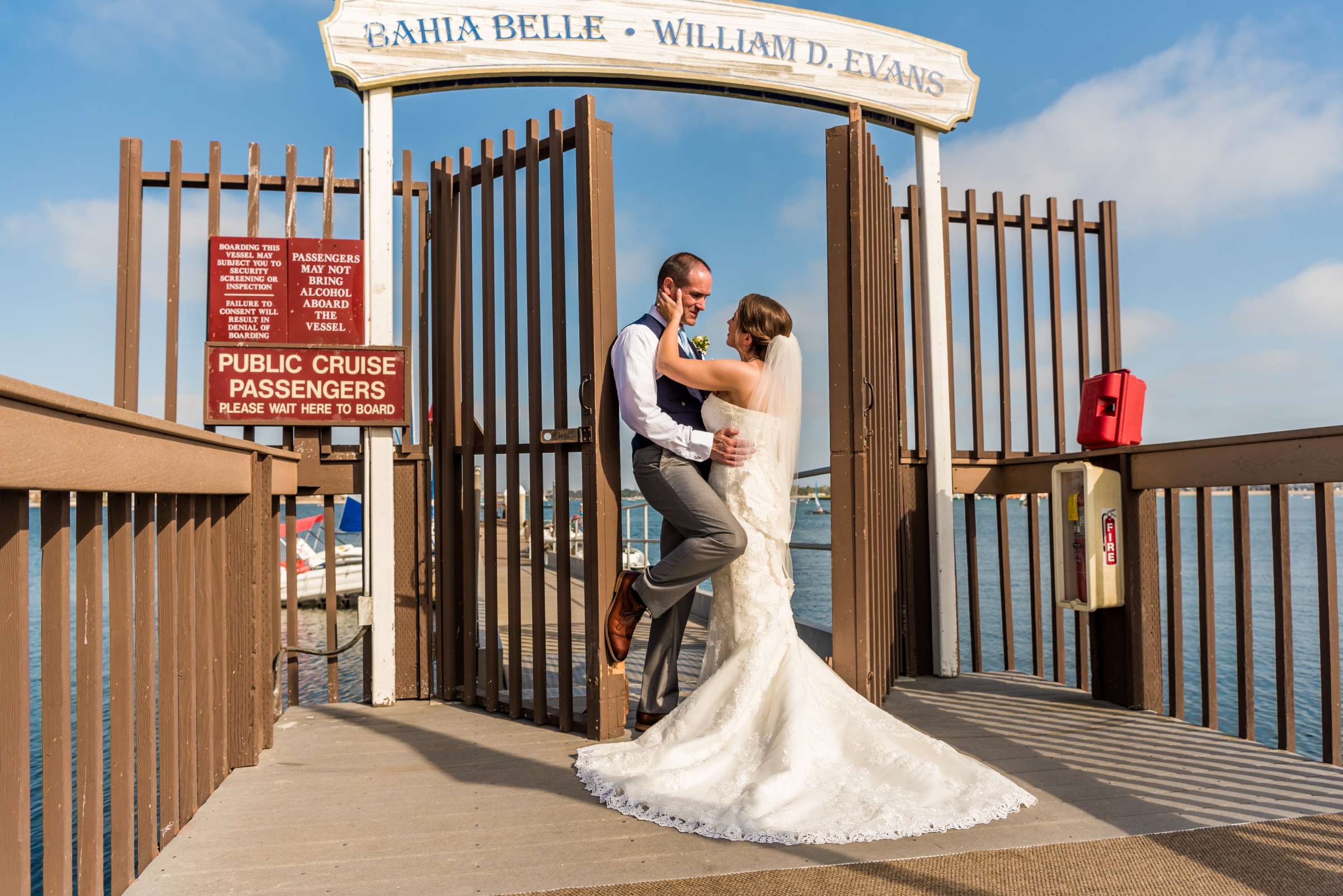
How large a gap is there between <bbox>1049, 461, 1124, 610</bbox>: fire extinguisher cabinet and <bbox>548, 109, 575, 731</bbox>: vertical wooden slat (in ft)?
7.00

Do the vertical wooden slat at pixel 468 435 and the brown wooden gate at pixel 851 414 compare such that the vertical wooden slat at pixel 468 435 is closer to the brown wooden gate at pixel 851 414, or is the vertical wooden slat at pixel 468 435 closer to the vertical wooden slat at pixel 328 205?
the vertical wooden slat at pixel 328 205

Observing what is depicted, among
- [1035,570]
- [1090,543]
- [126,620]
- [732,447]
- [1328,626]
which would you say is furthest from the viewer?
[1035,570]

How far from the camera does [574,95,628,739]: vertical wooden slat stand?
338 cm

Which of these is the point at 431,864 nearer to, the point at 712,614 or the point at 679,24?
the point at 712,614

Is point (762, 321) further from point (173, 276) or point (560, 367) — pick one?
point (173, 276)

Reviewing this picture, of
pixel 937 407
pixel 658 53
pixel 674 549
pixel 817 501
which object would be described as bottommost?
pixel 674 549

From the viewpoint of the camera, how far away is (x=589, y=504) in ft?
11.1

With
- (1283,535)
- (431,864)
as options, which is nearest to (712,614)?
(431,864)

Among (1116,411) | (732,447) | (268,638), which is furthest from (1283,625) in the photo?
(268,638)

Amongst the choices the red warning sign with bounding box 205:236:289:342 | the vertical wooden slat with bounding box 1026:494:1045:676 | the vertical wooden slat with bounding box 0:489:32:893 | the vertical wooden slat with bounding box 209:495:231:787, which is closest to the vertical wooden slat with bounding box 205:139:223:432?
the red warning sign with bounding box 205:236:289:342

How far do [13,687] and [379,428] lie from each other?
2.68m

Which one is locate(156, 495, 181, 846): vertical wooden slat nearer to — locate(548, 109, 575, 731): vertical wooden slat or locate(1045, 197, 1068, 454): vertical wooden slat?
locate(548, 109, 575, 731): vertical wooden slat

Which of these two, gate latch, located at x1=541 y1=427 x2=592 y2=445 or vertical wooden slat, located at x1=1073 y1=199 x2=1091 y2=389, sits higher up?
vertical wooden slat, located at x1=1073 y1=199 x2=1091 y2=389

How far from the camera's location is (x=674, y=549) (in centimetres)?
322
